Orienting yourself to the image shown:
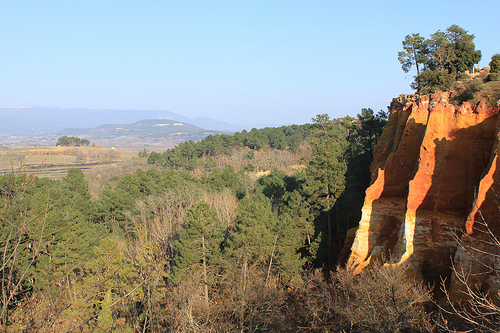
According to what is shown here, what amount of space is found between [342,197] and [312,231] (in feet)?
14.4

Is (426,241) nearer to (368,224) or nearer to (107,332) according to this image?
(368,224)

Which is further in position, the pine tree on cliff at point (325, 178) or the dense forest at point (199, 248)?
the pine tree on cliff at point (325, 178)

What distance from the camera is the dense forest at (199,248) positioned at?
15.7 m

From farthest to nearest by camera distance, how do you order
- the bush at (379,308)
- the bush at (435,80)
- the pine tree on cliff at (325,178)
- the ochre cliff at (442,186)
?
the pine tree on cliff at (325,178)
the bush at (435,80)
the ochre cliff at (442,186)
the bush at (379,308)

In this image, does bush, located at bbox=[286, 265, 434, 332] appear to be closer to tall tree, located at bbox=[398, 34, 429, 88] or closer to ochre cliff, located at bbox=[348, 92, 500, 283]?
ochre cliff, located at bbox=[348, 92, 500, 283]

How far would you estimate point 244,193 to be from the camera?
45.0 m

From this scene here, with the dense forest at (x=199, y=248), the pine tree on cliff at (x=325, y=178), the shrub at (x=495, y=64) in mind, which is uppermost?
the shrub at (x=495, y=64)

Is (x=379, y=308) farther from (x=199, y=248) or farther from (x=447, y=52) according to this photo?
(x=447, y=52)

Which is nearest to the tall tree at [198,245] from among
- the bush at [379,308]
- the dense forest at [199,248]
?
the dense forest at [199,248]

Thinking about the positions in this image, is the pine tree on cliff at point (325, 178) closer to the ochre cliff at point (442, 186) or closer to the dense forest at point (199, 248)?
the dense forest at point (199, 248)

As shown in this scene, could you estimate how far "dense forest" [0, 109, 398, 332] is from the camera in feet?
51.4

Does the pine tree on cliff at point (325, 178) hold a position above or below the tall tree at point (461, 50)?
below

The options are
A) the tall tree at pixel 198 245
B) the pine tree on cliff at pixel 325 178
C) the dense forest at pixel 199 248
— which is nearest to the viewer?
the dense forest at pixel 199 248

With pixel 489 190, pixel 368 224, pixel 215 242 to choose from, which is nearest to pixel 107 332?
pixel 215 242
